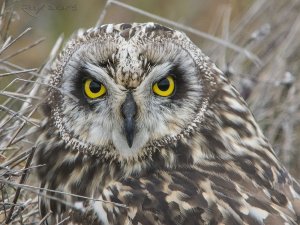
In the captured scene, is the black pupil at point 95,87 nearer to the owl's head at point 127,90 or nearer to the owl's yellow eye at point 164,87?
the owl's head at point 127,90

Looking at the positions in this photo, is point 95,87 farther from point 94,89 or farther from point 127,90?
point 127,90

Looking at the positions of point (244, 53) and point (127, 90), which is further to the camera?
point (244, 53)

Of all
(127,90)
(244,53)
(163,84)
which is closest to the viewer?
(127,90)

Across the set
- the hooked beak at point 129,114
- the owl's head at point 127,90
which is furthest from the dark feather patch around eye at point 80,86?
the hooked beak at point 129,114

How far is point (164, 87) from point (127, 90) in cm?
20

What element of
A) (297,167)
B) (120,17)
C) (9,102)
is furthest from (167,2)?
(9,102)

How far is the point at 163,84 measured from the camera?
4.23 meters

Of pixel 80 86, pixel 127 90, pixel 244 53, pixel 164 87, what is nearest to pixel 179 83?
pixel 164 87

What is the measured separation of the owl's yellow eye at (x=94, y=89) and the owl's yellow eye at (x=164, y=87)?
0.75 feet

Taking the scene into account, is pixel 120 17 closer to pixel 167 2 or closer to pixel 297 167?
pixel 167 2

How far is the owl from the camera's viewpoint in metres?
4.02

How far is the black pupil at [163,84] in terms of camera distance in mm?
4215

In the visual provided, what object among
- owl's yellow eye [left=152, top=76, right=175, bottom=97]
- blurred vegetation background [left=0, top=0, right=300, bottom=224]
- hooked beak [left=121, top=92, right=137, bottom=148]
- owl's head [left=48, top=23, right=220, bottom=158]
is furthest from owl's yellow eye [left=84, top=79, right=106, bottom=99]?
blurred vegetation background [left=0, top=0, right=300, bottom=224]

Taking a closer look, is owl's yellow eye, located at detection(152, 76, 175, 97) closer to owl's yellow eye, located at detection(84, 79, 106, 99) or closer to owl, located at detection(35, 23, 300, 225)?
owl, located at detection(35, 23, 300, 225)
